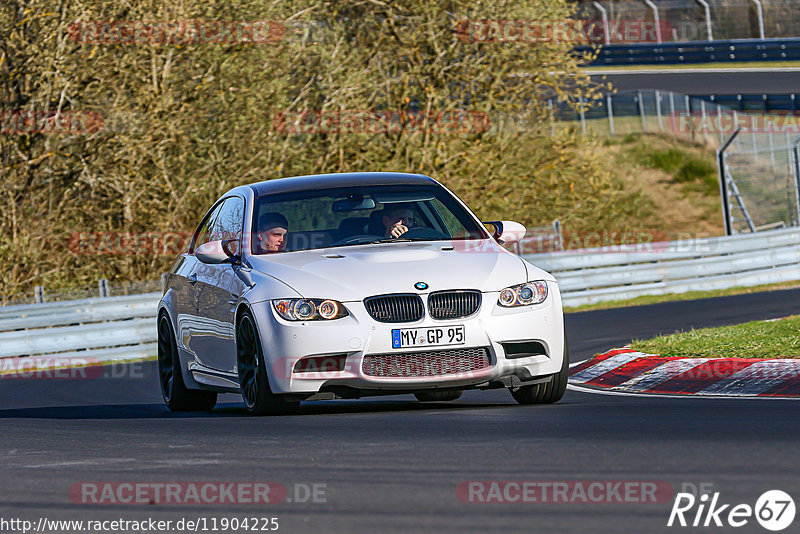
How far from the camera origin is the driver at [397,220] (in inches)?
376

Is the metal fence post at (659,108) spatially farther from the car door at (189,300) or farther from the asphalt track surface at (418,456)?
the asphalt track surface at (418,456)

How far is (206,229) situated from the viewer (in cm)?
1117

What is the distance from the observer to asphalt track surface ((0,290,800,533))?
17.1ft

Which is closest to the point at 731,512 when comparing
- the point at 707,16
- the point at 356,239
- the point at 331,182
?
the point at 356,239

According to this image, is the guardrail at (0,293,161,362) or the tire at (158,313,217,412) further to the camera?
the guardrail at (0,293,161,362)

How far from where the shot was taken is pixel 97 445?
7.92 m

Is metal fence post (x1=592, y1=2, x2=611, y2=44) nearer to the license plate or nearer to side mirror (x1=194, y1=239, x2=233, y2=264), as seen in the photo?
side mirror (x1=194, y1=239, x2=233, y2=264)

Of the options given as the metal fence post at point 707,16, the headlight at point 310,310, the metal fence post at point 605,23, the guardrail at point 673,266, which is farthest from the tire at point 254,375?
the metal fence post at point 707,16

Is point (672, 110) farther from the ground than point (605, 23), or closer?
closer

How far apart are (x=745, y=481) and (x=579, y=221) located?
24715 millimetres

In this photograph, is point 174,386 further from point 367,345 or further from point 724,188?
point 724,188

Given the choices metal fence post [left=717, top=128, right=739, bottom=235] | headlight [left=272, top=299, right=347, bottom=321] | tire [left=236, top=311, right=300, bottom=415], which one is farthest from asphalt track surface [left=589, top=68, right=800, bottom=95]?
headlight [left=272, top=299, right=347, bottom=321]

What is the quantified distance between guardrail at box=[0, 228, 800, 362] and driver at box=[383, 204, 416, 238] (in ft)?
33.2

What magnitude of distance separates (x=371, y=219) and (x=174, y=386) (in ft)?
7.14
